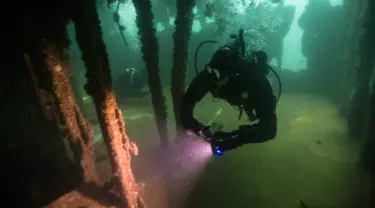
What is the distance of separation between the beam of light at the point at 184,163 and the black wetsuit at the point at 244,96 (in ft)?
9.57

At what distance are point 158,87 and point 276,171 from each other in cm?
372

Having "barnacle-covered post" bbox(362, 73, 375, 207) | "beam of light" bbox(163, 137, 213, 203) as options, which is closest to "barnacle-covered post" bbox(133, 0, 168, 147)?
"beam of light" bbox(163, 137, 213, 203)

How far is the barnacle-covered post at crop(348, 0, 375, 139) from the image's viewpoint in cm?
944

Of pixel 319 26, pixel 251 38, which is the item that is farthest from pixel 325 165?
pixel 251 38

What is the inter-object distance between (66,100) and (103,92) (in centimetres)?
87

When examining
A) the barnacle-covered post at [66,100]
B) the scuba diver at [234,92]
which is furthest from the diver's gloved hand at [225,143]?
the barnacle-covered post at [66,100]

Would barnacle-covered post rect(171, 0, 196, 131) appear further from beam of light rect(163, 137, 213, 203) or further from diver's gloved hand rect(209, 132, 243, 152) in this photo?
diver's gloved hand rect(209, 132, 243, 152)

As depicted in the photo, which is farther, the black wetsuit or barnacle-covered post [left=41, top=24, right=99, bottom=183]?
barnacle-covered post [left=41, top=24, right=99, bottom=183]

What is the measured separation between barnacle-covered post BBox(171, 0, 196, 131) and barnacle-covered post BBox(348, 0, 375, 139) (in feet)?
21.3

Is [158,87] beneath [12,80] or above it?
beneath

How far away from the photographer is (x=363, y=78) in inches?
384

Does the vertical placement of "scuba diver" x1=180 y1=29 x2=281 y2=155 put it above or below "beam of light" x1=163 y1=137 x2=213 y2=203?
above

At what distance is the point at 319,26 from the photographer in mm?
19000

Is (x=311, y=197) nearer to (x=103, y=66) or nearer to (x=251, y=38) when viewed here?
(x=103, y=66)
